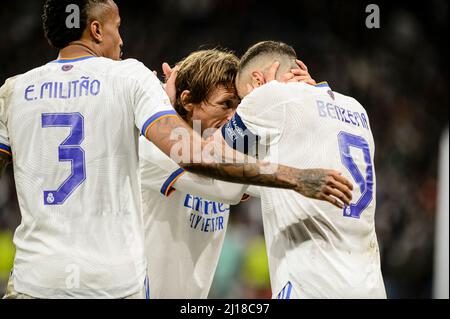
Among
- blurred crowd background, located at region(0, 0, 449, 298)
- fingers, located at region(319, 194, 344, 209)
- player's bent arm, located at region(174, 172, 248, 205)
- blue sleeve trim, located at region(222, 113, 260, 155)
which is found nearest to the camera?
fingers, located at region(319, 194, 344, 209)

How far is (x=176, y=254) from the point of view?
4625 mm

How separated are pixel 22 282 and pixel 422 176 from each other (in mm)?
10339

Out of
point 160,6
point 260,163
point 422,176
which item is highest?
point 160,6

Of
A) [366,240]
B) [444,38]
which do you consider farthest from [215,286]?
[444,38]

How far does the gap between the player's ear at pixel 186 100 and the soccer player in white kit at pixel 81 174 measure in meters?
0.99

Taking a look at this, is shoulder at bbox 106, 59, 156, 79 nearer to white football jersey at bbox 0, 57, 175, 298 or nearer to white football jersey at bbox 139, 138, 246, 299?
white football jersey at bbox 0, 57, 175, 298

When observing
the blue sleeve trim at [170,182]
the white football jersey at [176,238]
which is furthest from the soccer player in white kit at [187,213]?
the blue sleeve trim at [170,182]

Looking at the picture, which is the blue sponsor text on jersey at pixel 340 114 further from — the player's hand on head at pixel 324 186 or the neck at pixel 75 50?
the neck at pixel 75 50

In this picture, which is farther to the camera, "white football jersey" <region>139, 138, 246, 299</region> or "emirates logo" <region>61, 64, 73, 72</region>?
"white football jersey" <region>139, 138, 246, 299</region>

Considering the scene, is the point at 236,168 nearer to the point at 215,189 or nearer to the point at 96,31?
the point at 215,189

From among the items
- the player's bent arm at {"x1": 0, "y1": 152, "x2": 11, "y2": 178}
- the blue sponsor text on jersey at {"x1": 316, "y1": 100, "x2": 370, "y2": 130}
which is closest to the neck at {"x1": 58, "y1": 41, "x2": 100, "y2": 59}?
the player's bent arm at {"x1": 0, "y1": 152, "x2": 11, "y2": 178}

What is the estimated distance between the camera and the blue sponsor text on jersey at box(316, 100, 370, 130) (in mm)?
3709

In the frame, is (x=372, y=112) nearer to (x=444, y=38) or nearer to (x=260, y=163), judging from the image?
(x=444, y=38)

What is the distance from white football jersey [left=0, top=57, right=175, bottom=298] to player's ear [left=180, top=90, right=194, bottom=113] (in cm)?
102
